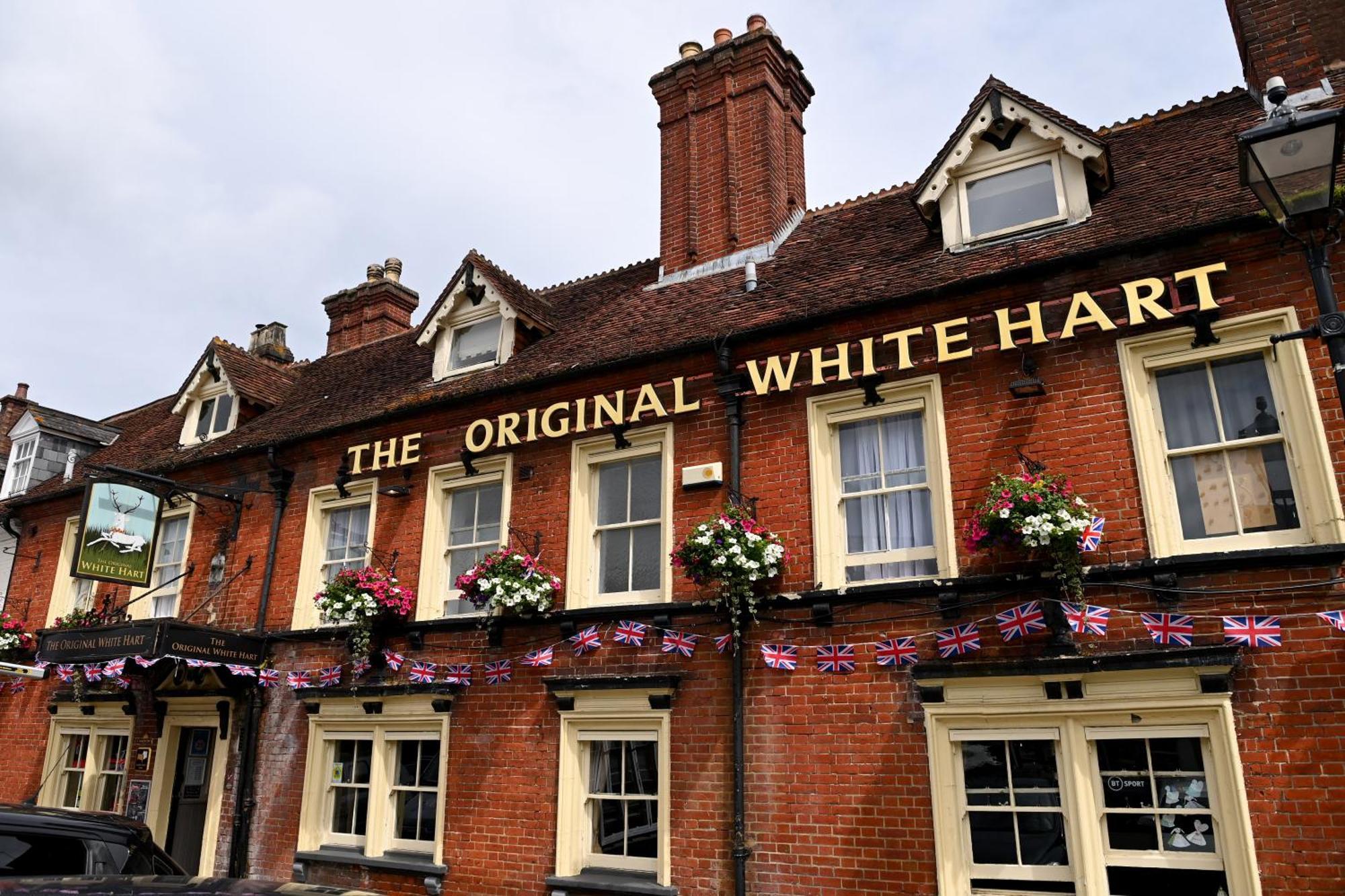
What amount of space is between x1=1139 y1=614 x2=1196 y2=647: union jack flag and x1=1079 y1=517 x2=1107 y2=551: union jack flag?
733mm

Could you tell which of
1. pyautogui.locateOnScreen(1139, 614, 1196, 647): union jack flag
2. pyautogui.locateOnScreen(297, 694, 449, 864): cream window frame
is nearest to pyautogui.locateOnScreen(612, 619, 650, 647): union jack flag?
pyautogui.locateOnScreen(297, 694, 449, 864): cream window frame

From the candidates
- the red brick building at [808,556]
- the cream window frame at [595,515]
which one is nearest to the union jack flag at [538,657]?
the red brick building at [808,556]

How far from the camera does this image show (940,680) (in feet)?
27.3

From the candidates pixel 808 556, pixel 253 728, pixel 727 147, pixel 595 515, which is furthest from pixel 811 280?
pixel 253 728

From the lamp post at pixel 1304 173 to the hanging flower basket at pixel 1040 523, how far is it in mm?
2429

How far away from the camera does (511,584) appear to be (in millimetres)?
10516

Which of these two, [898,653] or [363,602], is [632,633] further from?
[363,602]

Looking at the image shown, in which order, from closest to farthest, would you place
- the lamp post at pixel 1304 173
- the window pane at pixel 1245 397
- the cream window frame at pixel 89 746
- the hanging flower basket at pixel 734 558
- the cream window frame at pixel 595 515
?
the lamp post at pixel 1304 173, the window pane at pixel 1245 397, the hanging flower basket at pixel 734 558, the cream window frame at pixel 595 515, the cream window frame at pixel 89 746

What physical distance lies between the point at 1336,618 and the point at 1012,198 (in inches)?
219

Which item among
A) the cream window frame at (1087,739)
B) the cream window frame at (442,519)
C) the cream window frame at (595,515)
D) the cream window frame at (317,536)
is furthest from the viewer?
the cream window frame at (317,536)

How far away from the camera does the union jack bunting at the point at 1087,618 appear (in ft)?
25.6

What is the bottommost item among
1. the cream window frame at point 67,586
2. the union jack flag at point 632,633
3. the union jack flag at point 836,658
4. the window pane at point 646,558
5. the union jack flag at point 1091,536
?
the union jack flag at point 836,658

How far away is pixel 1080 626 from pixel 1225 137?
6353mm

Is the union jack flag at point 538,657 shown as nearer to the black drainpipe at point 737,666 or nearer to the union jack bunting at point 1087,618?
the black drainpipe at point 737,666
